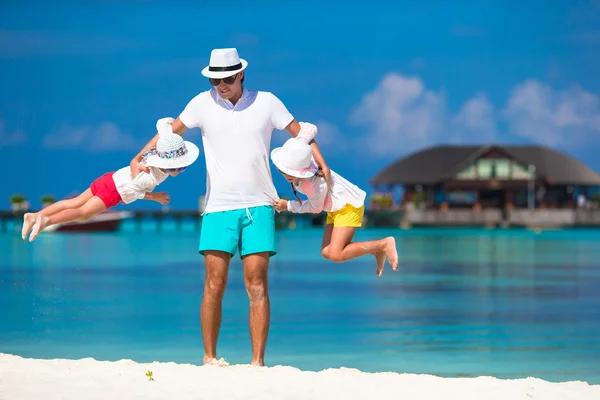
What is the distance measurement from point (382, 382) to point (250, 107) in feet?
7.49

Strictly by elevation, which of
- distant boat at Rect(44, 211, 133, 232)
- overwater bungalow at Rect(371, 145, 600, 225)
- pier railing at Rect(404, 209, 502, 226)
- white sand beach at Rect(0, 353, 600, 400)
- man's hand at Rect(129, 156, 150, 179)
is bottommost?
white sand beach at Rect(0, 353, 600, 400)

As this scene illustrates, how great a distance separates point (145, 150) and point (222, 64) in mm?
962

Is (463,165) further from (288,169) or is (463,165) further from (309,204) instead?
(288,169)

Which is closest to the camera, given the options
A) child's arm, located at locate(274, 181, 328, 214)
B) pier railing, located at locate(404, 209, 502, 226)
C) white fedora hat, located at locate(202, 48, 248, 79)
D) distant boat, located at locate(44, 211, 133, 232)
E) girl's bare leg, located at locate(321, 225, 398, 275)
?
white fedora hat, located at locate(202, 48, 248, 79)

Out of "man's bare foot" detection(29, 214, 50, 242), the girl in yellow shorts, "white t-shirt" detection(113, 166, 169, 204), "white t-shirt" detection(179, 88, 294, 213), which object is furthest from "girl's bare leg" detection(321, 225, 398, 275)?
"man's bare foot" detection(29, 214, 50, 242)

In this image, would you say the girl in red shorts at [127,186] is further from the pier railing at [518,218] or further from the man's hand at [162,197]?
the pier railing at [518,218]

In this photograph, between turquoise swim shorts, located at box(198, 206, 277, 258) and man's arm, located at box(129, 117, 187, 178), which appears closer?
turquoise swim shorts, located at box(198, 206, 277, 258)

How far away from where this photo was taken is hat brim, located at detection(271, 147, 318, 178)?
29.7ft

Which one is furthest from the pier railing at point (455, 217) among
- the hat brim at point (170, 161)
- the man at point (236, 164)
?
the hat brim at point (170, 161)

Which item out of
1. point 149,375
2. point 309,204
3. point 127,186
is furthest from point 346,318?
point 149,375

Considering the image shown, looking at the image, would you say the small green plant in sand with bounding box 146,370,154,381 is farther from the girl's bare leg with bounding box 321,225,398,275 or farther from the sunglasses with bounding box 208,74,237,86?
the sunglasses with bounding box 208,74,237,86

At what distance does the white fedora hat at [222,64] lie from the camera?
8.77 metres

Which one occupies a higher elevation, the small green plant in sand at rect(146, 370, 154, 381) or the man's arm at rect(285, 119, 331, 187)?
the man's arm at rect(285, 119, 331, 187)

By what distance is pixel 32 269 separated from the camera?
40094 mm
